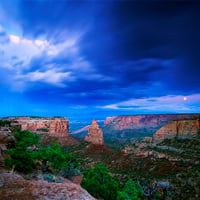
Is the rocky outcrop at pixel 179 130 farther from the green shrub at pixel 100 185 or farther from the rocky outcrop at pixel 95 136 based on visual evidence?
the green shrub at pixel 100 185

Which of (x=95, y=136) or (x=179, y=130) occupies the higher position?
(x=179, y=130)

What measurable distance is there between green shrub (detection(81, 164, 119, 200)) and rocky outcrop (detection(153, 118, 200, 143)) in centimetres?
5759

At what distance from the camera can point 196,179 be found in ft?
89.5

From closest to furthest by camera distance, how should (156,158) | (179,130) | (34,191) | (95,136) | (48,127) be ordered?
(34,191)
(156,158)
(179,130)
(95,136)
(48,127)

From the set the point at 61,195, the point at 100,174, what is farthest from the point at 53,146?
the point at 61,195

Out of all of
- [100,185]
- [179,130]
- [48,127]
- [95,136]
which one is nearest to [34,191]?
[100,185]

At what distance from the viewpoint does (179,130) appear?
6700 cm

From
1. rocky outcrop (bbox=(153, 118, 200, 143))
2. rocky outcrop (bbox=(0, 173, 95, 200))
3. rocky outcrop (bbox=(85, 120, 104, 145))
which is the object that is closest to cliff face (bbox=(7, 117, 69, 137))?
→ rocky outcrop (bbox=(85, 120, 104, 145))

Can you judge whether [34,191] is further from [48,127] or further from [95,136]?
[48,127]

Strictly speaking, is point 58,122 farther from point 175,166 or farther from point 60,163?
point 60,163

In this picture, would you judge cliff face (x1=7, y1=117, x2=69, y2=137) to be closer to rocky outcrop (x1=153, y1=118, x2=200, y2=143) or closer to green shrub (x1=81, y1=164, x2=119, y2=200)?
rocky outcrop (x1=153, y1=118, x2=200, y2=143)

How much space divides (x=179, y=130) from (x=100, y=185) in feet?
211

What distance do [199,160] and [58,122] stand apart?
3672 inches

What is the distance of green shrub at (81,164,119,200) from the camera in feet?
50.7
